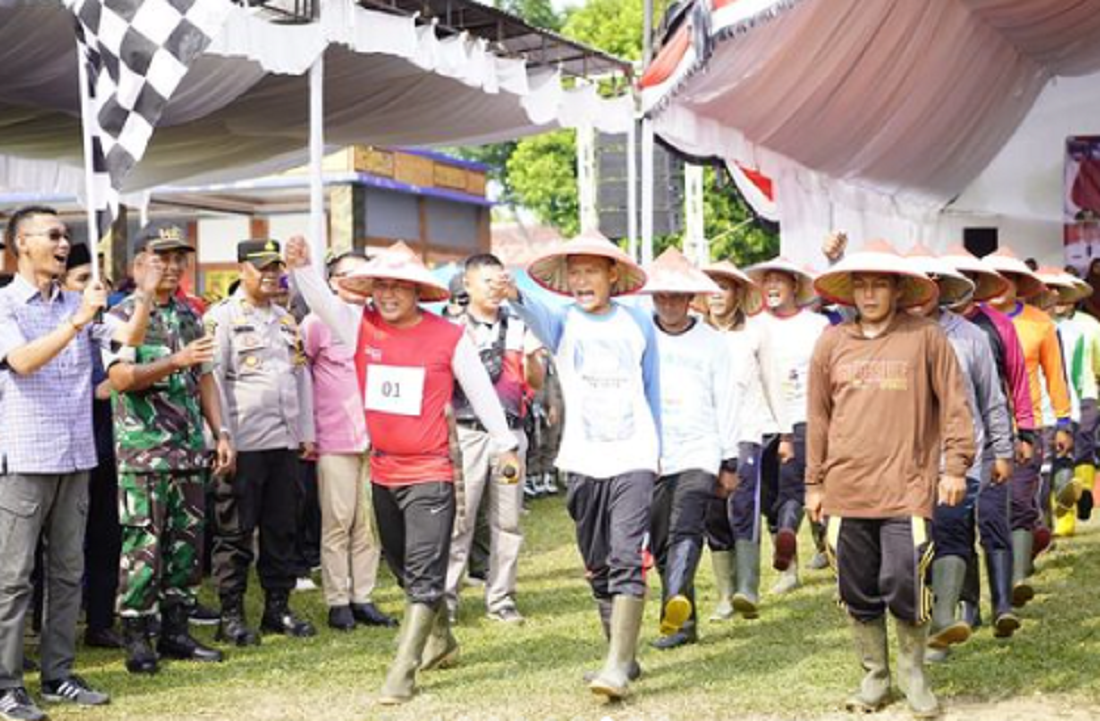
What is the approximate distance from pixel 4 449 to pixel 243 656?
2.02 meters

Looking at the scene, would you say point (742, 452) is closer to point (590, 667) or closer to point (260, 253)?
point (590, 667)

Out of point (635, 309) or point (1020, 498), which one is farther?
point (1020, 498)

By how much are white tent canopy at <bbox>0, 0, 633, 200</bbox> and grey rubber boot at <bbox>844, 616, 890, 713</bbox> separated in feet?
17.9

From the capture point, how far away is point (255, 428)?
8234 millimetres

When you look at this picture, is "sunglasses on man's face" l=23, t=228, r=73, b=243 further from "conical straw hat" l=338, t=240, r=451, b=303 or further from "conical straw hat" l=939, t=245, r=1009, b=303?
"conical straw hat" l=939, t=245, r=1009, b=303

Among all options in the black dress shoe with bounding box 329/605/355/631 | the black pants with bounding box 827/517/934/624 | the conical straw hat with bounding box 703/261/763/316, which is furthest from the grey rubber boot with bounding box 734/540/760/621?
the black pants with bounding box 827/517/934/624

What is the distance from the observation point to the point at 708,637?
8414 millimetres

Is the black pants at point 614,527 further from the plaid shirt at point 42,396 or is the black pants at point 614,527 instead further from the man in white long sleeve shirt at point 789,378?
the man in white long sleeve shirt at point 789,378

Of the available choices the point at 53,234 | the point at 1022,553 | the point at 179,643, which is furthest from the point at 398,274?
the point at 1022,553

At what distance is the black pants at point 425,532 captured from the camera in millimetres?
6898

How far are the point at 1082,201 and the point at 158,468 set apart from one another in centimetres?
1487

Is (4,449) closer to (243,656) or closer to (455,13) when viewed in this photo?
(243,656)

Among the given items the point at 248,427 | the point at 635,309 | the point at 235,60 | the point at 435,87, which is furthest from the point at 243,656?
the point at 435,87

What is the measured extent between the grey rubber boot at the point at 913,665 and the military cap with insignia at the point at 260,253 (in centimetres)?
366
